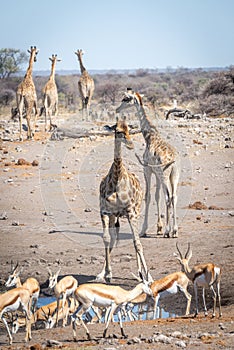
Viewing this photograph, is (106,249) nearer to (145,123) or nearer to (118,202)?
(118,202)

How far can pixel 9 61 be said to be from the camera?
48.4m

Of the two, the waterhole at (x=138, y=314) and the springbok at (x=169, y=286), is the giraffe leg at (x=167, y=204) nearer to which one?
the waterhole at (x=138, y=314)

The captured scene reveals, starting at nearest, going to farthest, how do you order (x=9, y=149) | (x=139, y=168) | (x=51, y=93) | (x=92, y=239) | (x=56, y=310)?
(x=56, y=310) → (x=92, y=239) → (x=139, y=168) → (x=9, y=149) → (x=51, y=93)

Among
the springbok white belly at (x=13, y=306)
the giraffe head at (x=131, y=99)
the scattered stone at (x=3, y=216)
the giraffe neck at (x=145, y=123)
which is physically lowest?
the scattered stone at (x=3, y=216)

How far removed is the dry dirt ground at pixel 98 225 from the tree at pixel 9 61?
79.8ft

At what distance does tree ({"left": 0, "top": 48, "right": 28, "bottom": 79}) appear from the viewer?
48.1m

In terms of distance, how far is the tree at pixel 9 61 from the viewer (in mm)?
48062

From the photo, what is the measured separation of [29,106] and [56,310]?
15.7 meters

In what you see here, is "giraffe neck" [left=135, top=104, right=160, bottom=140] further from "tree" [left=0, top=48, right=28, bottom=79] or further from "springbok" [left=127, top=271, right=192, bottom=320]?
"tree" [left=0, top=48, right=28, bottom=79]

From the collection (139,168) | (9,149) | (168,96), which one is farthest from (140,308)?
(168,96)

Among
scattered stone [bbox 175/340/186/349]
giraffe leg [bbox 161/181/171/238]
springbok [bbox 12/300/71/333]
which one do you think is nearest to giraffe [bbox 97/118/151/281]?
springbok [bbox 12/300/71/333]

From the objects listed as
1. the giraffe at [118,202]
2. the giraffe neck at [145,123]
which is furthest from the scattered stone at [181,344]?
the giraffe neck at [145,123]

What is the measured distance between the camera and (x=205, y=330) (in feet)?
27.7

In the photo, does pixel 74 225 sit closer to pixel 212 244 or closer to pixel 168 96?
pixel 212 244
